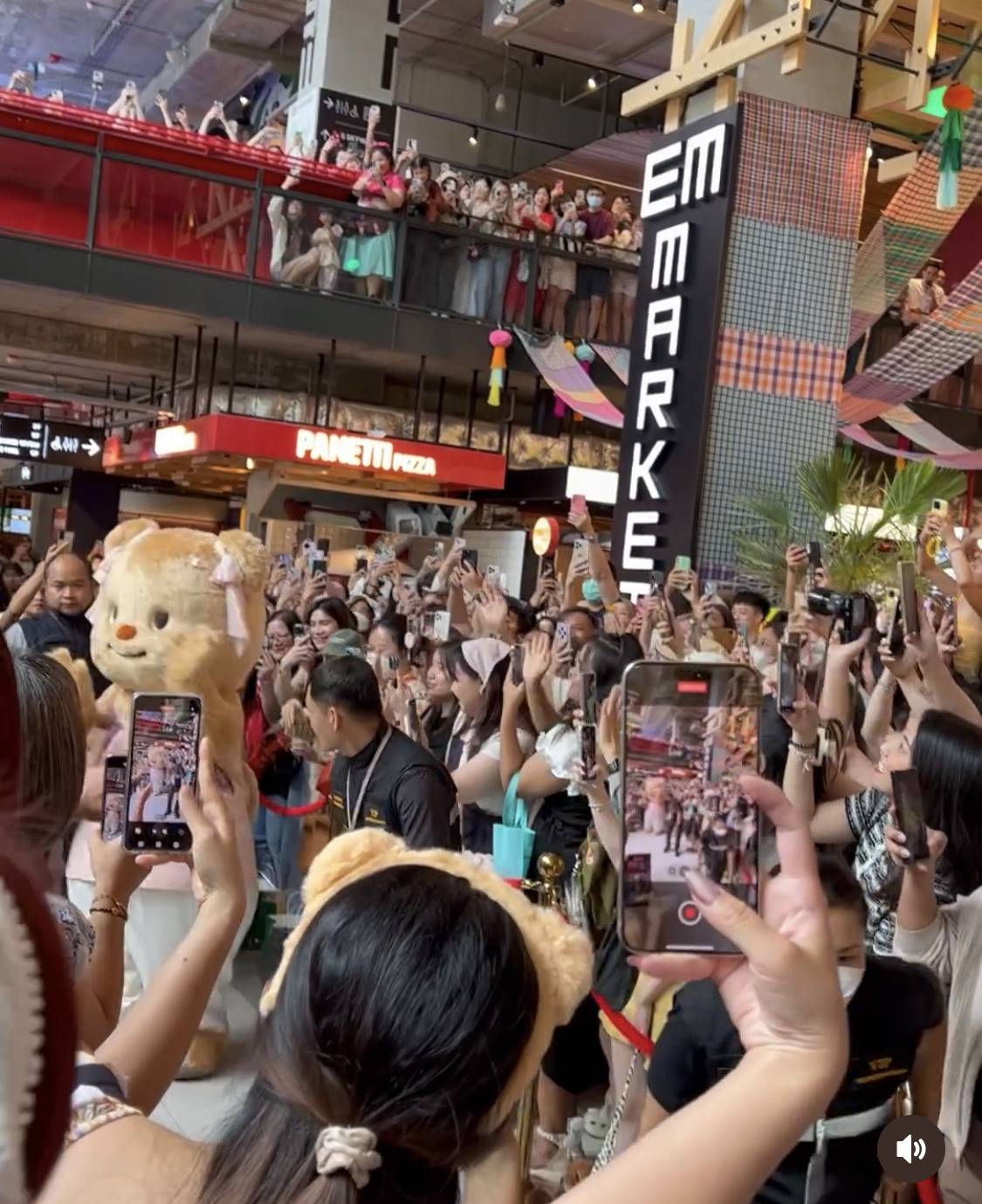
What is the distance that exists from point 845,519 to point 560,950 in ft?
17.1

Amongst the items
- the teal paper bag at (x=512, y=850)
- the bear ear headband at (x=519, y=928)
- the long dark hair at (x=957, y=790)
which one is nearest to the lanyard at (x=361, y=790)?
the teal paper bag at (x=512, y=850)

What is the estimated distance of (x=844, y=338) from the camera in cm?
820

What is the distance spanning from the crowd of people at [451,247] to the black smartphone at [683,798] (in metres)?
10.00

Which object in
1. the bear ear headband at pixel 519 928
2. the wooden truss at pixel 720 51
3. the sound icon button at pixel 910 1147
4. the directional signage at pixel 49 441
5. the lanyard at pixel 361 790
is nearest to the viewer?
the bear ear headband at pixel 519 928

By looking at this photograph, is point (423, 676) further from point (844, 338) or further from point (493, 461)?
point (493, 461)

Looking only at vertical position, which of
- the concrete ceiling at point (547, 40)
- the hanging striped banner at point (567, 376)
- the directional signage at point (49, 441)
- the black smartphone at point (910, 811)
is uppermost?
the concrete ceiling at point (547, 40)

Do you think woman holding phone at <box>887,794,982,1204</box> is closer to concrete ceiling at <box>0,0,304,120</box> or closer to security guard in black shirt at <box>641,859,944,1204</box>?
security guard in black shirt at <box>641,859,944,1204</box>

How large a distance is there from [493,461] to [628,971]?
9.33m

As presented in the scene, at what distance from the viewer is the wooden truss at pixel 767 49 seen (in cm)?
703

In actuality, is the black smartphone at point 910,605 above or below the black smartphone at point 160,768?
above

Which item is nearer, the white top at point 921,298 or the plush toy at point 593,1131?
the plush toy at point 593,1131

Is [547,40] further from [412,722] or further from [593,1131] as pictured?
[593,1131]

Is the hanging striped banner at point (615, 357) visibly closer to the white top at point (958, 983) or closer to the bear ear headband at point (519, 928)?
the white top at point (958, 983)

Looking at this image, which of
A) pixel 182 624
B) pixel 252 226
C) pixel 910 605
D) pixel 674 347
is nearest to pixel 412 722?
pixel 182 624
